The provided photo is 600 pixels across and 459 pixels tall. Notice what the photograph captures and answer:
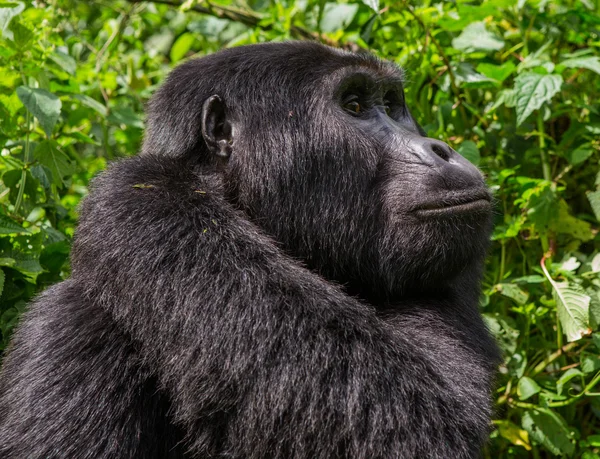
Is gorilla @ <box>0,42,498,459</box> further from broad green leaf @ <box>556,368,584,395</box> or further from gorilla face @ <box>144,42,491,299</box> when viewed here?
broad green leaf @ <box>556,368,584,395</box>

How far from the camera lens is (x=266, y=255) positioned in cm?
270

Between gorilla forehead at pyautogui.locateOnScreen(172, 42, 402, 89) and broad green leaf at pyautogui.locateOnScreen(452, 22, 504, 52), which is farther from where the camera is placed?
broad green leaf at pyautogui.locateOnScreen(452, 22, 504, 52)

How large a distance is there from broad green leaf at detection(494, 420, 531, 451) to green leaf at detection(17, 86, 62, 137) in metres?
2.44

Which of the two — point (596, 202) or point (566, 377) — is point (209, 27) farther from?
point (566, 377)

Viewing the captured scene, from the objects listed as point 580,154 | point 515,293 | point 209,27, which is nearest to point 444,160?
point 515,293

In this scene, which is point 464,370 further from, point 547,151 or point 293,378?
point 547,151

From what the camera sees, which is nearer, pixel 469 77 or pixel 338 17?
pixel 469 77

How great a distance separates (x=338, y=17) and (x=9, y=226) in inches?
85.5

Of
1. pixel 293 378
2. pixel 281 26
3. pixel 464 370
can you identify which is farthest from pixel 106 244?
pixel 281 26

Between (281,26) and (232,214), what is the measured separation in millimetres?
A: 2259

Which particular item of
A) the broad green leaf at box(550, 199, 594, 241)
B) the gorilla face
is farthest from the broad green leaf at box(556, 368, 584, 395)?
the broad green leaf at box(550, 199, 594, 241)

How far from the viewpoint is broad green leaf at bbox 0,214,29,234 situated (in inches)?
136

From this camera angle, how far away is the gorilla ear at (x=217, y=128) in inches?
121

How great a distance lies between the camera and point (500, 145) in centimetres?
439
